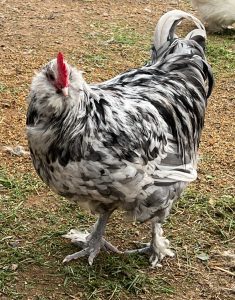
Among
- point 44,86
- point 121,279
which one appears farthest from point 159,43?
point 121,279

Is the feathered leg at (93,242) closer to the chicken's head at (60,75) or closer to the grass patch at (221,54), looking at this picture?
the chicken's head at (60,75)

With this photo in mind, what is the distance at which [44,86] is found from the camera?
3.05m

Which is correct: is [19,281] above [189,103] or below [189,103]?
below

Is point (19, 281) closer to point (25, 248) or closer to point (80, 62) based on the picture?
point (25, 248)

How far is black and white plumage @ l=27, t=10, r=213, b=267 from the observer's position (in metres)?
3.14

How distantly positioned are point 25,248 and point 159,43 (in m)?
1.59

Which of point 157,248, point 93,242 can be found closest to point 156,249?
point 157,248

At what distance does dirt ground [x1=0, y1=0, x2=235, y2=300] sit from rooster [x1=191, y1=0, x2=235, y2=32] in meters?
0.62

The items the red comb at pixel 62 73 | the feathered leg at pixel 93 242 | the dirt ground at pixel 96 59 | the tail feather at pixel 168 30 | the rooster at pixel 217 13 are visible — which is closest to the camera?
the red comb at pixel 62 73

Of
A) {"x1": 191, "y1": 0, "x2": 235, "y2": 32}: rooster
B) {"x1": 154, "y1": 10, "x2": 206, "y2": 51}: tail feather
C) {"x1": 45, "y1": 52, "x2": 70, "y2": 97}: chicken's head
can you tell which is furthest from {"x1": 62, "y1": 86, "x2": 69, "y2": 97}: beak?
{"x1": 191, "y1": 0, "x2": 235, "y2": 32}: rooster

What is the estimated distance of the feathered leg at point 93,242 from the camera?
3.79 m

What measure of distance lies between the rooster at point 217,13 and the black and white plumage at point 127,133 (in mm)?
3747

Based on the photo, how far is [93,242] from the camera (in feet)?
12.6

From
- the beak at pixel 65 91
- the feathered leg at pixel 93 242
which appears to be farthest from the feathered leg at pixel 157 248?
the beak at pixel 65 91
